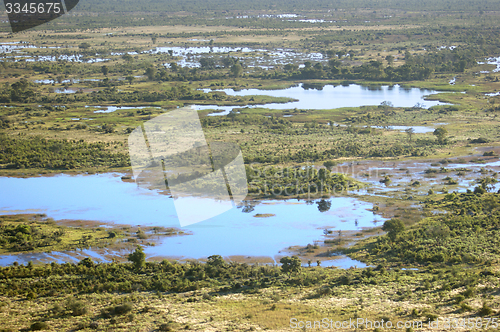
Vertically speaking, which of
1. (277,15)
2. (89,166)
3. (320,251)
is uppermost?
(277,15)

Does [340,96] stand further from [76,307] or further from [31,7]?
[31,7]

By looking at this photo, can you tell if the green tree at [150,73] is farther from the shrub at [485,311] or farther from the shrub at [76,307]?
the shrub at [485,311]

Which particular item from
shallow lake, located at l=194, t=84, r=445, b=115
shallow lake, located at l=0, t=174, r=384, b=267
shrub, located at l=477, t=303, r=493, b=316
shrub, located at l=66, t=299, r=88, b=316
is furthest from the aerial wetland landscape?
shallow lake, located at l=194, t=84, r=445, b=115

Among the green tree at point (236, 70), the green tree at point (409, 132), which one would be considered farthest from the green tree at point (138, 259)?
the green tree at point (236, 70)

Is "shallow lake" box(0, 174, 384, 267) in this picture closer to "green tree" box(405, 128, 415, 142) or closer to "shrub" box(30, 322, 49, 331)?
"shrub" box(30, 322, 49, 331)

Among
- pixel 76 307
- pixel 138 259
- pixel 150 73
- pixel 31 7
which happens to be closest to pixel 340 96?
pixel 150 73

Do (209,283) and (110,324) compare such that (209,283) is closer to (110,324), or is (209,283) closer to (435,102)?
(110,324)

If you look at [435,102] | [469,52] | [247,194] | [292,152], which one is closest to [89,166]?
[247,194]
